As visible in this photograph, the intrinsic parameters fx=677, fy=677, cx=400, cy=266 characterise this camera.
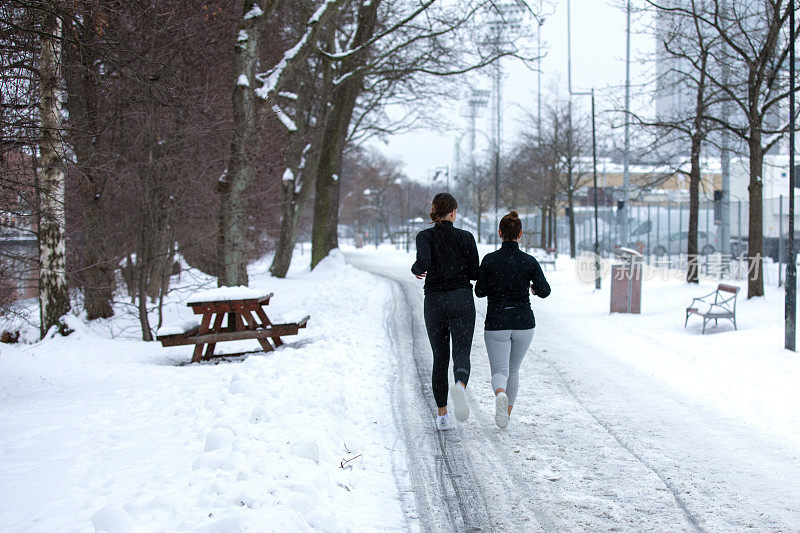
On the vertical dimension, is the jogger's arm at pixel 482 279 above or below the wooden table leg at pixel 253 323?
above

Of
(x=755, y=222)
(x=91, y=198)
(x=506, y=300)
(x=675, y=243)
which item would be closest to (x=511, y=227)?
(x=506, y=300)

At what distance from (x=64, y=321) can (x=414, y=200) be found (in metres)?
70.8

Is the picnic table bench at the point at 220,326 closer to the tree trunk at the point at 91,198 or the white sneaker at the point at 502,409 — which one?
the tree trunk at the point at 91,198

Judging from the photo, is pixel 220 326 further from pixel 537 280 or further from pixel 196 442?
pixel 537 280

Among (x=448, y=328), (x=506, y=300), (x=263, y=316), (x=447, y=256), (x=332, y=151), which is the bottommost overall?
(x=263, y=316)

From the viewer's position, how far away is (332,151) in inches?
885

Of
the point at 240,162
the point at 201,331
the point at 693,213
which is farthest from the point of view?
the point at 693,213

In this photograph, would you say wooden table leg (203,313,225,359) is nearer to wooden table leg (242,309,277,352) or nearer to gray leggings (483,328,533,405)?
wooden table leg (242,309,277,352)

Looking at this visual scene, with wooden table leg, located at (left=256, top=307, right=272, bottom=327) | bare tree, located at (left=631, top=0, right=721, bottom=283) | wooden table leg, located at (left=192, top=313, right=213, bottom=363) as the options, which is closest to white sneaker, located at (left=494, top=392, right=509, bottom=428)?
wooden table leg, located at (left=256, top=307, right=272, bottom=327)

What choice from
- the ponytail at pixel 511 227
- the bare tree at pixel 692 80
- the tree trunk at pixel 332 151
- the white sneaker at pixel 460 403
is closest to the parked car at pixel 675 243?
the bare tree at pixel 692 80

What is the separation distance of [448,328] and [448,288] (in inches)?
14.8

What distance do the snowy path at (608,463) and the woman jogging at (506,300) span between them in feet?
1.54

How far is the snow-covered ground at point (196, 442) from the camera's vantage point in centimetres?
378

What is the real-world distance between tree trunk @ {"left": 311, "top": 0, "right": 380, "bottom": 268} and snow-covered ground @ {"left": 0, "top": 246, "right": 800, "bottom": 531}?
41.9ft
